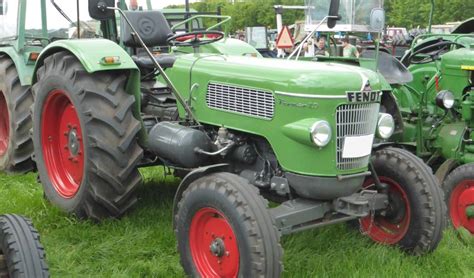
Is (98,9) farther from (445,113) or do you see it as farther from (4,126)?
(445,113)

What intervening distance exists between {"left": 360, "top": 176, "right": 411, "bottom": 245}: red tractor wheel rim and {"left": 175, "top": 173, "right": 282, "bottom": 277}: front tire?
113 cm

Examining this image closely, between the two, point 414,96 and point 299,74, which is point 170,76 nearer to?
point 299,74

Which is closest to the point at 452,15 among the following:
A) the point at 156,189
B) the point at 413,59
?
the point at 413,59

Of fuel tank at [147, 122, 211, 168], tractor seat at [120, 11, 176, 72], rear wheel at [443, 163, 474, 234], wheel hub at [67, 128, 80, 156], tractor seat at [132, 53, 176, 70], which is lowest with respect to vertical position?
rear wheel at [443, 163, 474, 234]

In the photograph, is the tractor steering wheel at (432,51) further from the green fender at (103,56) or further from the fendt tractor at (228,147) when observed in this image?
the green fender at (103,56)

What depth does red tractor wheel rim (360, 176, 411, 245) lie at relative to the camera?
12.6ft

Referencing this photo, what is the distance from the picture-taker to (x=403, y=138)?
562 cm

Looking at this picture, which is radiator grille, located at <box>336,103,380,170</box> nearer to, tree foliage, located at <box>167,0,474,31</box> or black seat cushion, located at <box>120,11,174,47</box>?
black seat cushion, located at <box>120,11,174,47</box>

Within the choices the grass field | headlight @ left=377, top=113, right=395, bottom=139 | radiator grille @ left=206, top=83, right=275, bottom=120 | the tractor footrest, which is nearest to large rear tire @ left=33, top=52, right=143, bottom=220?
the grass field

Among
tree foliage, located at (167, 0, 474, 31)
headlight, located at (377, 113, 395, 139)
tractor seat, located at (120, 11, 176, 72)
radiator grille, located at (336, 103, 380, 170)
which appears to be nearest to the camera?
radiator grille, located at (336, 103, 380, 170)

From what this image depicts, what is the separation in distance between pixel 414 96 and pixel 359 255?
8.36ft

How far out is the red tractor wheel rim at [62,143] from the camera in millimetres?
4351

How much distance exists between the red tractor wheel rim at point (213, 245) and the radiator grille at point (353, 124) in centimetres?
70

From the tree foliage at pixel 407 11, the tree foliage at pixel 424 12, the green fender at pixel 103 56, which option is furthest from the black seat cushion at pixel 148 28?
the tree foliage at pixel 424 12
